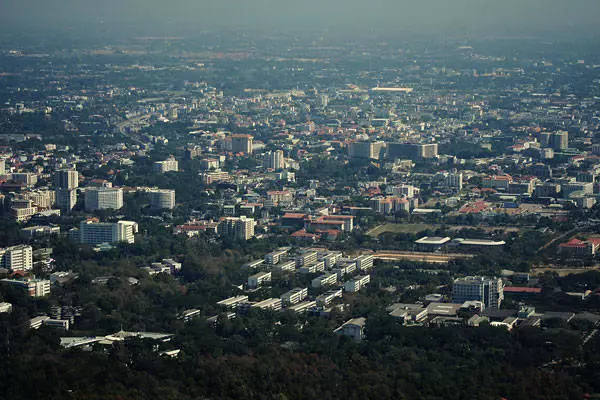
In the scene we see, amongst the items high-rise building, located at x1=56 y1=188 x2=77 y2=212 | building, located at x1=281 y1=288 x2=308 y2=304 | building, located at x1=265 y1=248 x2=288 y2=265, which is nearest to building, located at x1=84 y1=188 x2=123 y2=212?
high-rise building, located at x1=56 y1=188 x2=77 y2=212

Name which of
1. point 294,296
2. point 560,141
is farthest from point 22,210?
point 560,141

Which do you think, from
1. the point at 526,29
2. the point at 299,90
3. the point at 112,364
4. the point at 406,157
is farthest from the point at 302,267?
the point at 526,29

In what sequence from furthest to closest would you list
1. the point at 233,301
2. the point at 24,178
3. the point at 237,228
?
the point at 24,178 → the point at 237,228 → the point at 233,301

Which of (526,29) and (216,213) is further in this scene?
(526,29)

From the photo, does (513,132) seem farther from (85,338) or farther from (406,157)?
(85,338)

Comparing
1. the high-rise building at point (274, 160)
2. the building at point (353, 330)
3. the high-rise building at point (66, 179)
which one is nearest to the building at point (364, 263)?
the building at point (353, 330)

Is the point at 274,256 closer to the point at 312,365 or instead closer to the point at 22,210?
the point at 22,210
